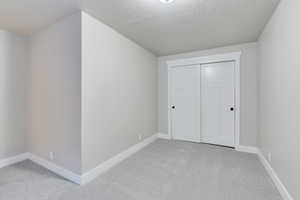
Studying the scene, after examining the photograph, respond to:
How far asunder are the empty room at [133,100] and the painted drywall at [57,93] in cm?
2

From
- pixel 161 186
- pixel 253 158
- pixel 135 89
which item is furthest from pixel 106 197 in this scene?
pixel 253 158

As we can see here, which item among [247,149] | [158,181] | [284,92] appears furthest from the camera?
[247,149]

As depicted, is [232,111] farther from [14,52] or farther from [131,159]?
[14,52]

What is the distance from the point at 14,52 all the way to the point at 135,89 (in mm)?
2318

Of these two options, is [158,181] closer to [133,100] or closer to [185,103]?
[133,100]

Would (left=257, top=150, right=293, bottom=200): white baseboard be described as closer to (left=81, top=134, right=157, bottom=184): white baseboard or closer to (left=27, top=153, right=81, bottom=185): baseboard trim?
(left=81, top=134, right=157, bottom=184): white baseboard

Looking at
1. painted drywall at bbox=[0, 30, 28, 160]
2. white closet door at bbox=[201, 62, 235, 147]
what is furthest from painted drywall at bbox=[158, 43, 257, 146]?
painted drywall at bbox=[0, 30, 28, 160]

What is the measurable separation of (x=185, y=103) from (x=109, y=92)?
7.18 feet

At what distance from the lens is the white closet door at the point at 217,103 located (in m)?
3.28

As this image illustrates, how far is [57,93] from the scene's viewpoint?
7.20 ft

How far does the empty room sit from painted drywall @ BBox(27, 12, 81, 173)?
0.7 inches

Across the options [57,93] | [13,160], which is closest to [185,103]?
[57,93]

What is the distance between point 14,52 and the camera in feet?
8.46

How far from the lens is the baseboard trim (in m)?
1.97
